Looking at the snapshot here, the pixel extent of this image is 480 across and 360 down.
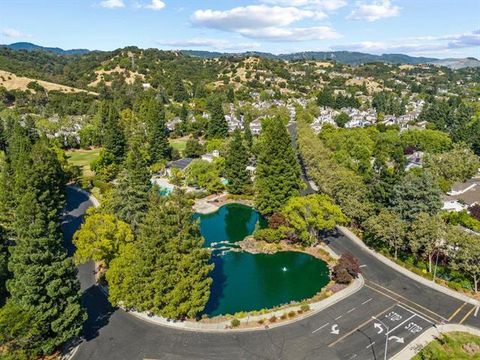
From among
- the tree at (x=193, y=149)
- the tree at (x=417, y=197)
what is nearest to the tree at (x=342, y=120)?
the tree at (x=193, y=149)

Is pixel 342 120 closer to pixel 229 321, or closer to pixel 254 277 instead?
pixel 254 277

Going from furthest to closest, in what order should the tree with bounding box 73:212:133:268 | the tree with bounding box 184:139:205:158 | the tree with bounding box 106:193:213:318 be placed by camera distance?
the tree with bounding box 184:139:205:158 < the tree with bounding box 73:212:133:268 < the tree with bounding box 106:193:213:318

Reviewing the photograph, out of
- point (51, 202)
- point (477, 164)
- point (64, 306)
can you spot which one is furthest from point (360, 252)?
point (477, 164)

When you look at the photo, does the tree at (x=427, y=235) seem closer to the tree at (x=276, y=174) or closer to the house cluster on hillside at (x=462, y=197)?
the house cluster on hillside at (x=462, y=197)

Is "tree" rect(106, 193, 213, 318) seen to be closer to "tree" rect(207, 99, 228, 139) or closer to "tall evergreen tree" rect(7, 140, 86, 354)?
"tall evergreen tree" rect(7, 140, 86, 354)

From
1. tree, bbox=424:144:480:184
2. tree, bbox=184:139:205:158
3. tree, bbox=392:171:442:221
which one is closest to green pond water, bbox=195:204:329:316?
tree, bbox=392:171:442:221

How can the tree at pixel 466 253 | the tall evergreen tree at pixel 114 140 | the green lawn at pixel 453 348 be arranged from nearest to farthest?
the green lawn at pixel 453 348, the tree at pixel 466 253, the tall evergreen tree at pixel 114 140

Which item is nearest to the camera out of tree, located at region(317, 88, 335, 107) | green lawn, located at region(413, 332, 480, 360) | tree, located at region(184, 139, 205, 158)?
green lawn, located at region(413, 332, 480, 360)

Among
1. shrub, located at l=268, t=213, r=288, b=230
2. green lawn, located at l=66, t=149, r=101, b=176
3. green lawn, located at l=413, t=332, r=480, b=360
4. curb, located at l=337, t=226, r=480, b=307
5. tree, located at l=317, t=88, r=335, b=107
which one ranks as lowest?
curb, located at l=337, t=226, r=480, b=307
